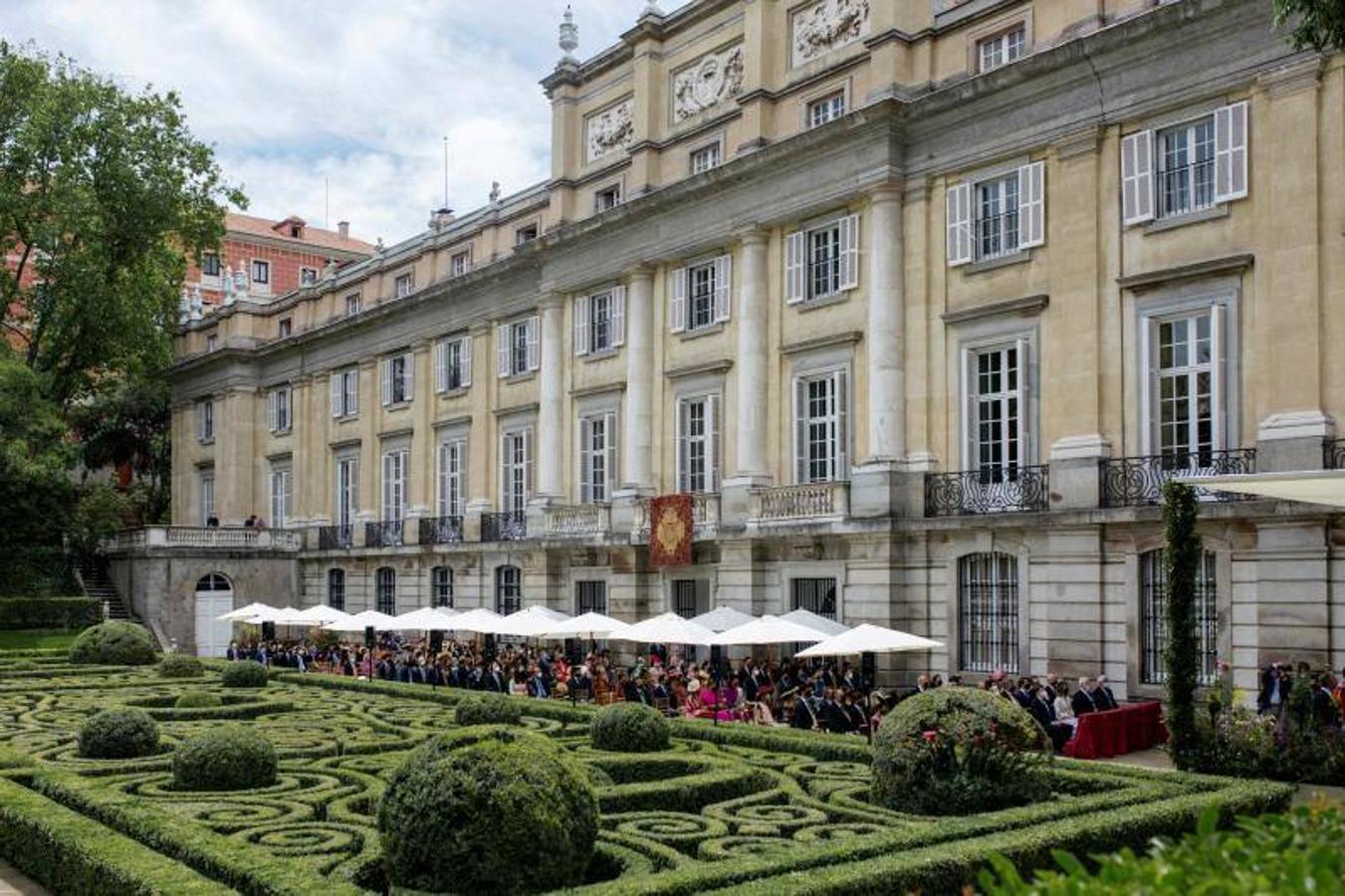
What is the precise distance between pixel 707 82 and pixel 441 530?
16.3 meters

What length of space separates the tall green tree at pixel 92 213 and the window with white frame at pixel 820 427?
25477 millimetres

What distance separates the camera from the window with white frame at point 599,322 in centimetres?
3556

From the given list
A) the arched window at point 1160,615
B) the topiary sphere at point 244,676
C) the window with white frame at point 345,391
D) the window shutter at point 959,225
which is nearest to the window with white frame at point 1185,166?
the window shutter at point 959,225

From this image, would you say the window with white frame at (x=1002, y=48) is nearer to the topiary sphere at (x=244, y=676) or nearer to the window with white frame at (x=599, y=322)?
the window with white frame at (x=599, y=322)

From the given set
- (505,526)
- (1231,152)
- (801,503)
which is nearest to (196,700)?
(801,503)

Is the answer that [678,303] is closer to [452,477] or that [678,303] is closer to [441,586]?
[452,477]

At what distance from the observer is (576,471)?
121 ft

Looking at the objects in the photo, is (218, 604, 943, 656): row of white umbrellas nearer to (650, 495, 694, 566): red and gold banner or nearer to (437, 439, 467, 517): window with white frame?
(650, 495, 694, 566): red and gold banner

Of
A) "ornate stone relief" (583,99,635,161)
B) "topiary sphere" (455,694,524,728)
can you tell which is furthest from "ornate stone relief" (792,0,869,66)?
"topiary sphere" (455,694,524,728)

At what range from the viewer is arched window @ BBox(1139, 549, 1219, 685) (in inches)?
891

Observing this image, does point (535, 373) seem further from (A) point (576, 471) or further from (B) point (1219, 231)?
(B) point (1219, 231)

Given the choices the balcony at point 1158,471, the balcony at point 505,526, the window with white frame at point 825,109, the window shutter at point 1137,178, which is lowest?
the balcony at point 505,526

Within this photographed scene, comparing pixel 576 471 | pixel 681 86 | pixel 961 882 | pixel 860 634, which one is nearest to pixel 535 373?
pixel 576 471

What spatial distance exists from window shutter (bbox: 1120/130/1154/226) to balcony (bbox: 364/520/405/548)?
26562 millimetres
